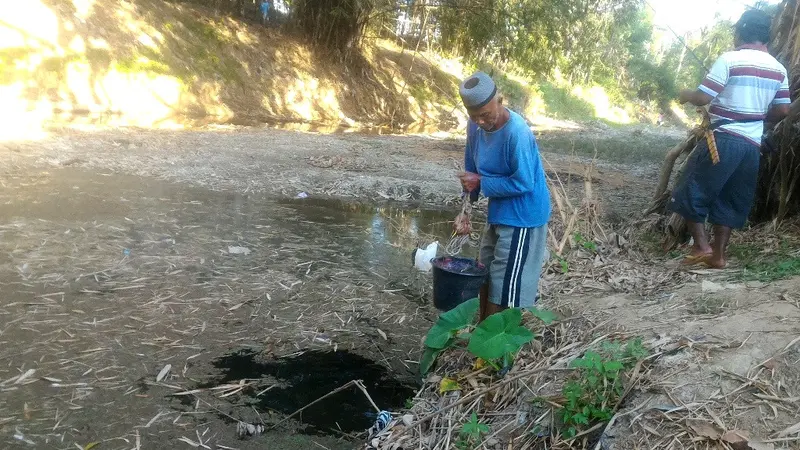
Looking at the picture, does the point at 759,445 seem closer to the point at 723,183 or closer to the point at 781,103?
the point at 723,183

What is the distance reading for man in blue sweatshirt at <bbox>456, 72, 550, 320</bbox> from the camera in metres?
3.38

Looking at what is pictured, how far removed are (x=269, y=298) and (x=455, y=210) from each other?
438 cm

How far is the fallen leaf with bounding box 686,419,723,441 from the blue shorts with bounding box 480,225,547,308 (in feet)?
4.19

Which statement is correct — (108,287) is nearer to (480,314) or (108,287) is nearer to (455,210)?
(480,314)

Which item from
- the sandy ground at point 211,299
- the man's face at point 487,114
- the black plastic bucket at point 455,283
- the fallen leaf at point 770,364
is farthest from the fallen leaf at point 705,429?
the man's face at point 487,114

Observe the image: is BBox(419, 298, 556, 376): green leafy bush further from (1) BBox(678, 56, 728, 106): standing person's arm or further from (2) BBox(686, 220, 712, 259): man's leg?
(1) BBox(678, 56, 728, 106): standing person's arm

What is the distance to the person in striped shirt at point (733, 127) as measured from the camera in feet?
14.4

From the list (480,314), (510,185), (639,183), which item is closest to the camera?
(510,185)

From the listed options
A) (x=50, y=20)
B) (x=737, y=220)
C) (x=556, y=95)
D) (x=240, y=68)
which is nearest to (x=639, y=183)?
(x=737, y=220)

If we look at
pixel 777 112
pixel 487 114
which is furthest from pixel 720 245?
pixel 487 114

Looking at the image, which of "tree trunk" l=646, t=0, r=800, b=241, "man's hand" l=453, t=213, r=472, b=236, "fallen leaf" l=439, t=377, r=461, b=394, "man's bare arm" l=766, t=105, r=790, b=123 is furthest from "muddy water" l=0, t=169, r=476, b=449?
"tree trunk" l=646, t=0, r=800, b=241

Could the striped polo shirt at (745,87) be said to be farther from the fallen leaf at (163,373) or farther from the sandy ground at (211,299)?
the fallen leaf at (163,373)

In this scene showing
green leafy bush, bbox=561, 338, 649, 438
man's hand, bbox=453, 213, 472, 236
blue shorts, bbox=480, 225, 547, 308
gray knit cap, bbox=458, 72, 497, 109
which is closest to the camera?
green leafy bush, bbox=561, 338, 649, 438

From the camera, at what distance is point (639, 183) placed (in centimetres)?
1082
